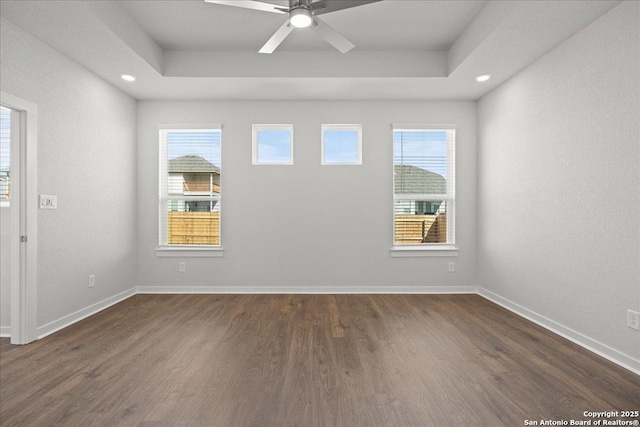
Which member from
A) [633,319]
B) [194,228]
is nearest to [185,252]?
[194,228]

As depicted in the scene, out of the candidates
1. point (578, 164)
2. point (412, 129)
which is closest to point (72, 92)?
point (412, 129)

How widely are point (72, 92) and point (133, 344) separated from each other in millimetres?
2672

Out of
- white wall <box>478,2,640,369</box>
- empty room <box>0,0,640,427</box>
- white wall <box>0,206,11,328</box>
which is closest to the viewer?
empty room <box>0,0,640,427</box>

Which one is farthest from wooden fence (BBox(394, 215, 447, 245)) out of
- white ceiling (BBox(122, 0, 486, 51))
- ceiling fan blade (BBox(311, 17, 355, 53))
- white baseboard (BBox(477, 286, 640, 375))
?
ceiling fan blade (BBox(311, 17, 355, 53))

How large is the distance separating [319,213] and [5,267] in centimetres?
338

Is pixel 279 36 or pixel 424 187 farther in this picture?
pixel 424 187

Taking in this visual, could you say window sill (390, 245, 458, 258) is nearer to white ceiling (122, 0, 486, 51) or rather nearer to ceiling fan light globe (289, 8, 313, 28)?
white ceiling (122, 0, 486, 51)

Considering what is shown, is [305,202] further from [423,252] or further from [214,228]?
[423,252]

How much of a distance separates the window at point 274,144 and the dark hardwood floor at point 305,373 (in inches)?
87.9

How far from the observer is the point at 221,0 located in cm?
223

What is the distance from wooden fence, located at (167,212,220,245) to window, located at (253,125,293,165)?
1.10 m

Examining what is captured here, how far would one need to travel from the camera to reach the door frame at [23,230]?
2.80 m

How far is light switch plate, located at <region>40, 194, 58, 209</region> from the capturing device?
300cm

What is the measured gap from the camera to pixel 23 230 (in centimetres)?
283
